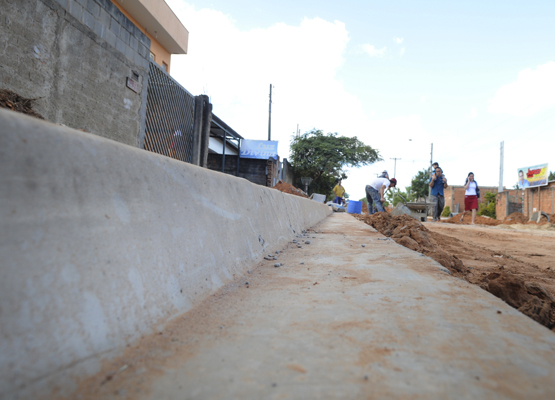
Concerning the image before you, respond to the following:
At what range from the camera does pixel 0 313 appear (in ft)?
2.20

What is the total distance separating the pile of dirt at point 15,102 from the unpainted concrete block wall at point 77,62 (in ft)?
0.74

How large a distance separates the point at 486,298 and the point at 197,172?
1.41 meters

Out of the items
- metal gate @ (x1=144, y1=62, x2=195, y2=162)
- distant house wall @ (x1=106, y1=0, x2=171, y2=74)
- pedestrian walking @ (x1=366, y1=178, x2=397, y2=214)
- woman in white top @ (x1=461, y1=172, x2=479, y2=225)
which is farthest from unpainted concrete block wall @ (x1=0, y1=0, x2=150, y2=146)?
woman in white top @ (x1=461, y1=172, x2=479, y2=225)

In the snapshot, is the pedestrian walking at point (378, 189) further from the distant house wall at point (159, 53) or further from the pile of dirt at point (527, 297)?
the distant house wall at point (159, 53)

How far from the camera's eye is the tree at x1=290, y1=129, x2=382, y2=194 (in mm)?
30250

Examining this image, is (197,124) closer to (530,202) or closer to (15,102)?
(15,102)

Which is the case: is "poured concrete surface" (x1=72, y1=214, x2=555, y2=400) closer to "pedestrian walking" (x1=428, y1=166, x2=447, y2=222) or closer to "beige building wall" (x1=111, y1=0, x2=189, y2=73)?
"pedestrian walking" (x1=428, y1=166, x2=447, y2=222)

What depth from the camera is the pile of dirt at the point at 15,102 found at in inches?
102

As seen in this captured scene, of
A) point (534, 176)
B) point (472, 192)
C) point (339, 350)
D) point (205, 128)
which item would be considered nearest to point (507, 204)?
point (534, 176)

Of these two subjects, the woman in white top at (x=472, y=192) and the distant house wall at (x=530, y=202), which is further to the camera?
the distant house wall at (x=530, y=202)

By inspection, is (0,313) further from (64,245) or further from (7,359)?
(64,245)

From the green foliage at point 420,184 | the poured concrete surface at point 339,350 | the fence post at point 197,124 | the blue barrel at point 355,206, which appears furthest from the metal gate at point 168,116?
the green foliage at point 420,184

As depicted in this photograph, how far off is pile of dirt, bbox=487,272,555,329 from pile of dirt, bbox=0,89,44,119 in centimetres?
342

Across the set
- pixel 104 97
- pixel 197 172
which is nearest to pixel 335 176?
pixel 104 97
